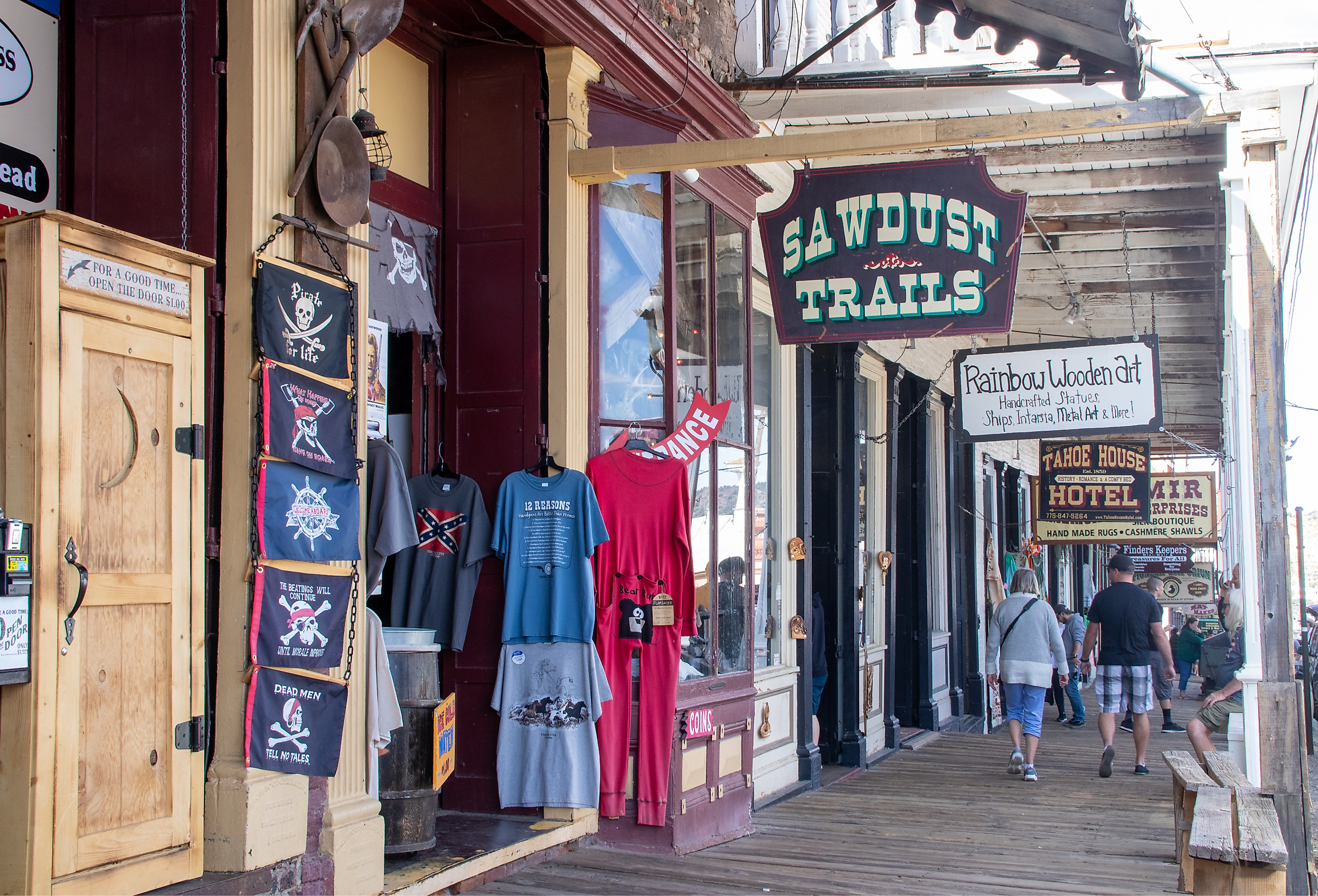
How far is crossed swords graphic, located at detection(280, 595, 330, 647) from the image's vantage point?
424cm

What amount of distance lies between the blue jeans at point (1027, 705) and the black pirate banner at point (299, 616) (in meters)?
7.14

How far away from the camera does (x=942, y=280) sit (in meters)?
6.87

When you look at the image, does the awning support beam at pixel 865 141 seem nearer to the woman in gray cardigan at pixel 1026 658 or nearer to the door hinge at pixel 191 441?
the door hinge at pixel 191 441

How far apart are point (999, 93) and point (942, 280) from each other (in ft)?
5.58

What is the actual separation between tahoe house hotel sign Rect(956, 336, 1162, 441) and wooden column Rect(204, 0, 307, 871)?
275 inches

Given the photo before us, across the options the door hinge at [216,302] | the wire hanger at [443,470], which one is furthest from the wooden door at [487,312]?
the door hinge at [216,302]

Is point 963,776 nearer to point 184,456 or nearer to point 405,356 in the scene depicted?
point 405,356

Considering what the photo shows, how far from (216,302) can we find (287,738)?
61.6 inches

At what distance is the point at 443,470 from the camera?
6.13 meters

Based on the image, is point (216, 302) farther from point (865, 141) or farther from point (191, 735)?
point (865, 141)

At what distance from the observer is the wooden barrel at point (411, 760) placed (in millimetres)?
5168

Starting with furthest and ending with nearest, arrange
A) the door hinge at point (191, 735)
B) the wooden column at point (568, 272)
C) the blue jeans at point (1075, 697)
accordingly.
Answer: the blue jeans at point (1075, 697) → the wooden column at point (568, 272) → the door hinge at point (191, 735)

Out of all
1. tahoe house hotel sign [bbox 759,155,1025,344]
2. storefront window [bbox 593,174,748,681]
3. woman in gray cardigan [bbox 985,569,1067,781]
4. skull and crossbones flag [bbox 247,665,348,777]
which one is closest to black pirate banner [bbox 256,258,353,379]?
skull and crossbones flag [bbox 247,665,348,777]

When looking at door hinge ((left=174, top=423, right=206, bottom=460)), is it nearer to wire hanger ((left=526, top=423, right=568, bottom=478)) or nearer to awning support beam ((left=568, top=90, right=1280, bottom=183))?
wire hanger ((left=526, top=423, right=568, bottom=478))
